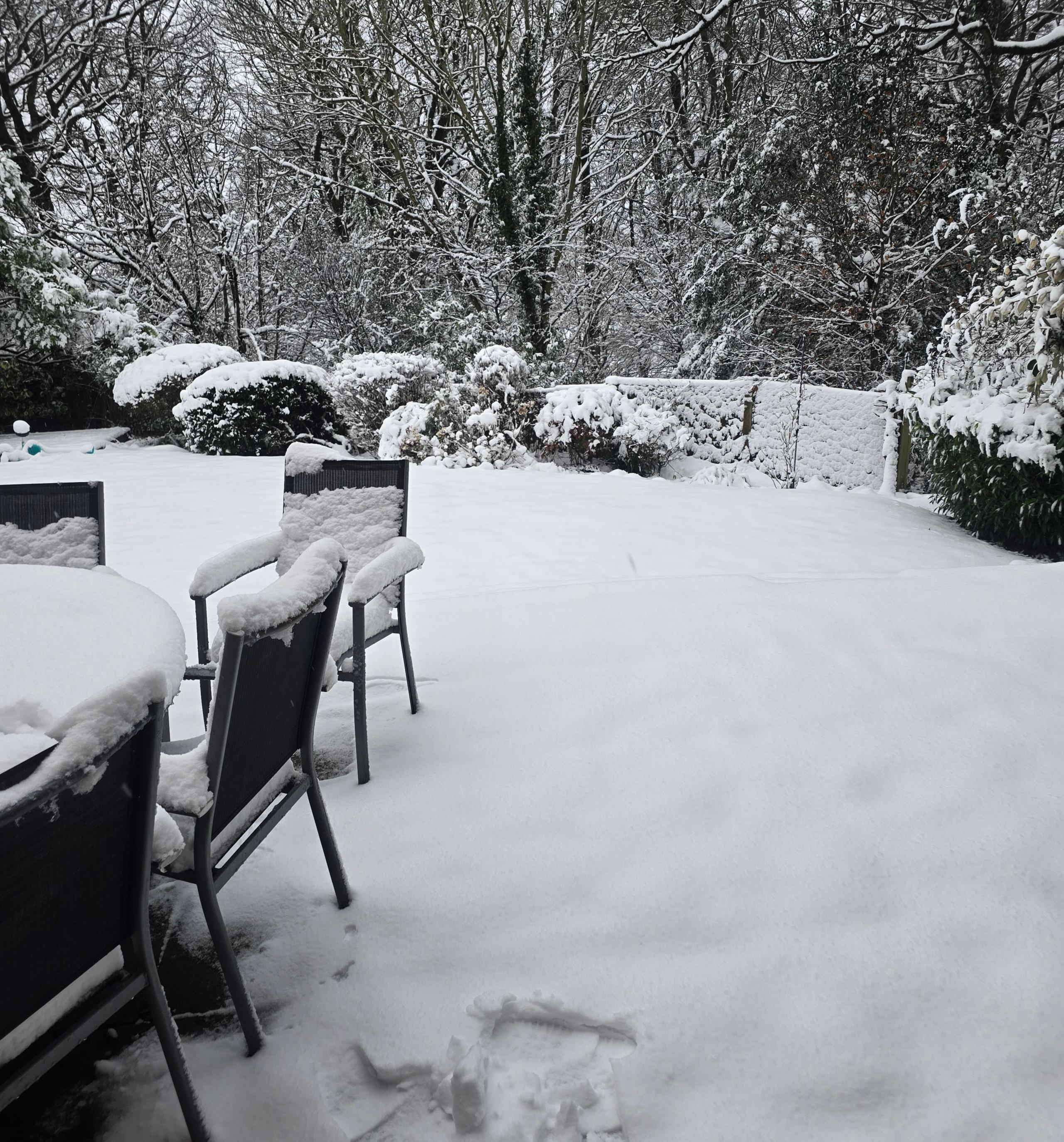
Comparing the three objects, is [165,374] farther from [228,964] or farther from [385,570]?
[228,964]

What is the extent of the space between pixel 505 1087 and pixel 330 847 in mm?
674

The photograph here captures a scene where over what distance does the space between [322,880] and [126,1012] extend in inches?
19.7

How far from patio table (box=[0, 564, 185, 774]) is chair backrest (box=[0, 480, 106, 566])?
0.59 m

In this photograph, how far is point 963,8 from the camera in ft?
32.1

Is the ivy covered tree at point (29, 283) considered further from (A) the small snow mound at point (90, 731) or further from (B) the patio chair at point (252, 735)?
(A) the small snow mound at point (90, 731)

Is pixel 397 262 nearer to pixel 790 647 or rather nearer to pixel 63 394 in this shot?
pixel 63 394

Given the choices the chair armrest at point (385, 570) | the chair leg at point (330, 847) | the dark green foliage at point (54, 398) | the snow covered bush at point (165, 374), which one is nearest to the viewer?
the chair leg at point (330, 847)

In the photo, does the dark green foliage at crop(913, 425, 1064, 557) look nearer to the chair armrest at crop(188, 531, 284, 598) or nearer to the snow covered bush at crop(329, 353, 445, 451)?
the chair armrest at crop(188, 531, 284, 598)

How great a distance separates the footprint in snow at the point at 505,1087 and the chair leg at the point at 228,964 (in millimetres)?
157

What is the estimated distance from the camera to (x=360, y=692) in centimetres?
241

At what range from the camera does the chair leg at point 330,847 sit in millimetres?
1820

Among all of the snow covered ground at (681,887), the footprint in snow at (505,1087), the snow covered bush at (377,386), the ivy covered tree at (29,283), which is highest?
the ivy covered tree at (29,283)

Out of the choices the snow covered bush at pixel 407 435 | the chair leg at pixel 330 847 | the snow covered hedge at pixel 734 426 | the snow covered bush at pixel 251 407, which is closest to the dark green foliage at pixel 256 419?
the snow covered bush at pixel 251 407

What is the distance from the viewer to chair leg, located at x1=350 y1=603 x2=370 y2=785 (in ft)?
7.88
